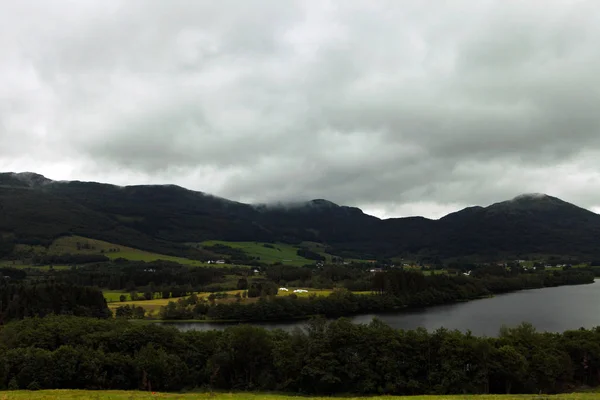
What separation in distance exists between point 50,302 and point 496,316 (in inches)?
4466

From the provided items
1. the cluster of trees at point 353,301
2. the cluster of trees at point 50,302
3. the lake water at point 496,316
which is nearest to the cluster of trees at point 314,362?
the lake water at point 496,316

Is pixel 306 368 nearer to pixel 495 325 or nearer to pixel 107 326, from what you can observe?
pixel 107 326

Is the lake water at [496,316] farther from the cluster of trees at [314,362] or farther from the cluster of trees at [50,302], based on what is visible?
the cluster of trees at [314,362]

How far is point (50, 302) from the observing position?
115438 millimetres

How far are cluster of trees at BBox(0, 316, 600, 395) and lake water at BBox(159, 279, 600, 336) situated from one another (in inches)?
1468

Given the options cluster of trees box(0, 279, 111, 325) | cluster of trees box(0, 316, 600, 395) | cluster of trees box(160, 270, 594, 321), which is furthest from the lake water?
cluster of trees box(0, 316, 600, 395)

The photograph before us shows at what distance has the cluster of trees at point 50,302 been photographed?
112125 millimetres

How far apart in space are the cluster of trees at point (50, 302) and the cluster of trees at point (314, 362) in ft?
207

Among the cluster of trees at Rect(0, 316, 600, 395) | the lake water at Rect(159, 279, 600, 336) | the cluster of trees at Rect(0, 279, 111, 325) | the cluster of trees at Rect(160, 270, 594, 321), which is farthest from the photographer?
the cluster of trees at Rect(160, 270, 594, 321)

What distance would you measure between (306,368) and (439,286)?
429 ft

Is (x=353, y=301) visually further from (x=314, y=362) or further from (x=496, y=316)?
(x=314, y=362)

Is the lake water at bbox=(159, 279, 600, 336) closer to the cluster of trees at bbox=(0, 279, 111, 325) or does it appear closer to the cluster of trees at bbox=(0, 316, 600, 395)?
the cluster of trees at bbox=(0, 279, 111, 325)

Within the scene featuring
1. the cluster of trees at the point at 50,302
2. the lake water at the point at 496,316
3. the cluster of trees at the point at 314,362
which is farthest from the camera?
the cluster of trees at the point at 50,302

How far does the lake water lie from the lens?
100562 millimetres
